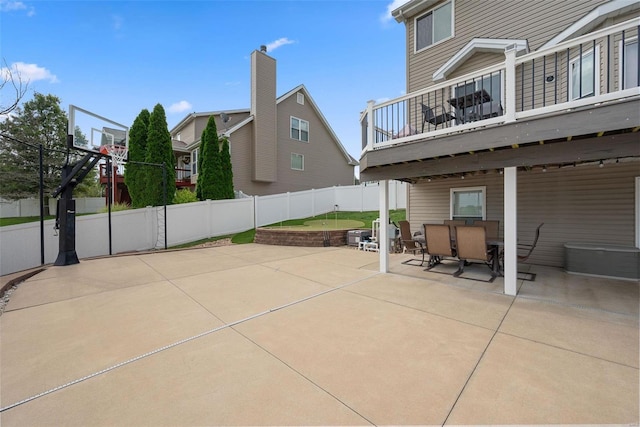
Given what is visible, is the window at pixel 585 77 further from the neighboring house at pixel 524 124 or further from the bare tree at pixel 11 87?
the bare tree at pixel 11 87

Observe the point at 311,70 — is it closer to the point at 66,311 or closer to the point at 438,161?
the point at 438,161

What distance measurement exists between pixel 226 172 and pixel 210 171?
0.77 meters

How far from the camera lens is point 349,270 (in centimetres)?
630

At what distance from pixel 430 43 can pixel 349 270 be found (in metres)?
7.92

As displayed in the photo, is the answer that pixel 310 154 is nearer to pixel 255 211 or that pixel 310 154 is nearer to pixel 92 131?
pixel 255 211

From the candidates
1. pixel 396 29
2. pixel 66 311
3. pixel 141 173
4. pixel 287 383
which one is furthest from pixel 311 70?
pixel 287 383

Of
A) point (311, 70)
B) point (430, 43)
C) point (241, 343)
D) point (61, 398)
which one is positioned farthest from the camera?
point (311, 70)

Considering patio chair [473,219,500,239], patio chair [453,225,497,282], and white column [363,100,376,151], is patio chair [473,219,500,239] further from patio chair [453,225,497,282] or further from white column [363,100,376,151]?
white column [363,100,376,151]

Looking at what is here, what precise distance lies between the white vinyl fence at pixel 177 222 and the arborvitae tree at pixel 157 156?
3.85ft

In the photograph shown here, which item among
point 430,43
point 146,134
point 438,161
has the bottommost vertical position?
point 438,161

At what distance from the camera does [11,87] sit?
717cm

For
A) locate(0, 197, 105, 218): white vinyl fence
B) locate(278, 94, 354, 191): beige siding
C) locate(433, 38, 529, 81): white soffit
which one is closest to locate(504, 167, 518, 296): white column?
locate(433, 38, 529, 81): white soffit

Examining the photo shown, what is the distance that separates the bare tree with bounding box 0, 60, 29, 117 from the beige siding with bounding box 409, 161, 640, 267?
12.8m

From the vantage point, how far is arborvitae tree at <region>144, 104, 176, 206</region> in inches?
442
